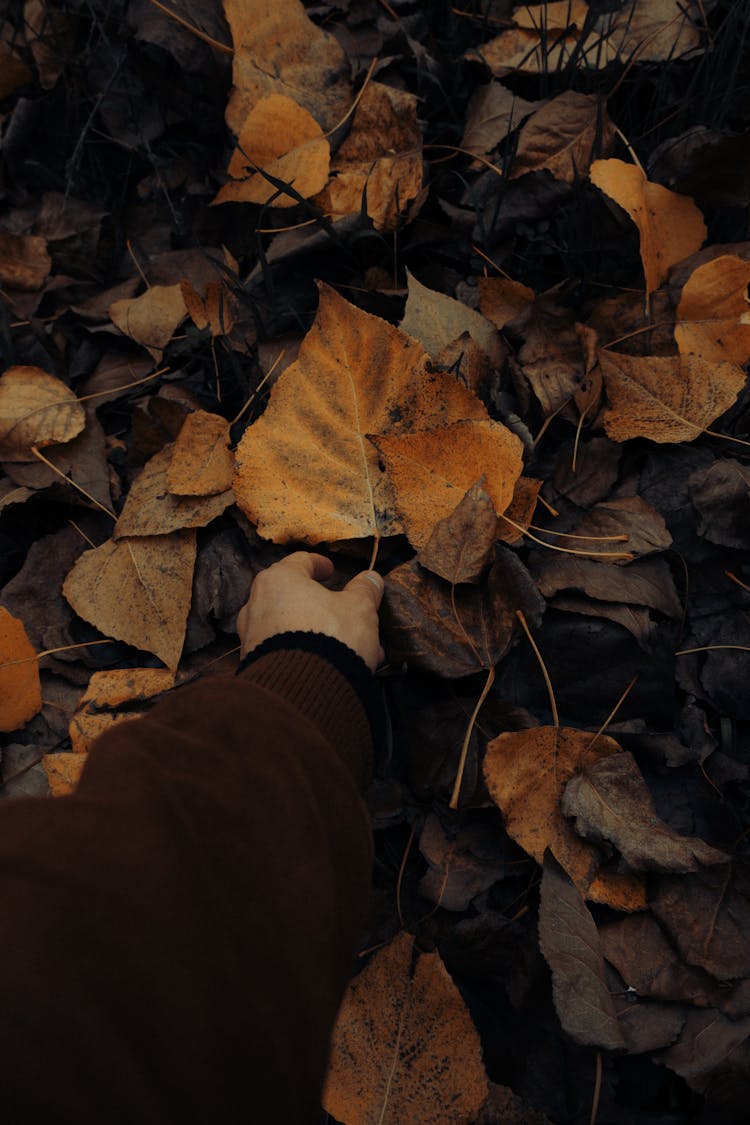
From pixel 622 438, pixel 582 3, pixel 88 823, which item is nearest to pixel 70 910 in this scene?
pixel 88 823

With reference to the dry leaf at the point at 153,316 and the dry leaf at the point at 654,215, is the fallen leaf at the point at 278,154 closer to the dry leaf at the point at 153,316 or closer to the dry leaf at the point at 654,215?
the dry leaf at the point at 153,316

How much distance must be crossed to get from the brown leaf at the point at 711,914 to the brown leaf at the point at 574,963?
0.09 metres

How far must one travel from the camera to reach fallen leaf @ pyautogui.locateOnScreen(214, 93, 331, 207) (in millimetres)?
1225

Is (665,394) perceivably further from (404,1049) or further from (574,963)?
(404,1049)

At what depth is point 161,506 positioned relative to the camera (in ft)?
3.72

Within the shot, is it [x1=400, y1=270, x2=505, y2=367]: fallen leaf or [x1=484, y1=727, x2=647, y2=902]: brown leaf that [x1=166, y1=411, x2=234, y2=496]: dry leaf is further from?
[x1=484, y1=727, x2=647, y2=902]: brown leaf

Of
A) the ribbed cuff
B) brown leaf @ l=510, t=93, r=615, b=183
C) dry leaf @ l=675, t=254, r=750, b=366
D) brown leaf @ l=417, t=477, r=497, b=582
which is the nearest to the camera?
the ribbed cuff

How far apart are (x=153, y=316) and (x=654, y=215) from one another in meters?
0.77

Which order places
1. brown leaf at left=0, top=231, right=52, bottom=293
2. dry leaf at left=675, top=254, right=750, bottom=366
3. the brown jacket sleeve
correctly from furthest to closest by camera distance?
brown leaf at left=0, top=231, right=52, bottom=293
dry leaf at left=675, top=254, right=750, bottom=366
the brown jacket sleeve

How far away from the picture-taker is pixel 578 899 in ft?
2.90

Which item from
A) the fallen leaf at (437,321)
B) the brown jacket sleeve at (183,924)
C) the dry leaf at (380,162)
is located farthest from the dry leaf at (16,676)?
the dry leaf at (380,162)

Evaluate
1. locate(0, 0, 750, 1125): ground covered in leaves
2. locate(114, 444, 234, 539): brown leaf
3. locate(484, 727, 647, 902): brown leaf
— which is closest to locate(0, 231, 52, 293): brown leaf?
locate(0, 0, 750, 1125): ground covered in leaves

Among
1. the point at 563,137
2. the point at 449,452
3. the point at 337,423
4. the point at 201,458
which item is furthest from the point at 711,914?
the point at 563,137

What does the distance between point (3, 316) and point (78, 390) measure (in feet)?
0.53
